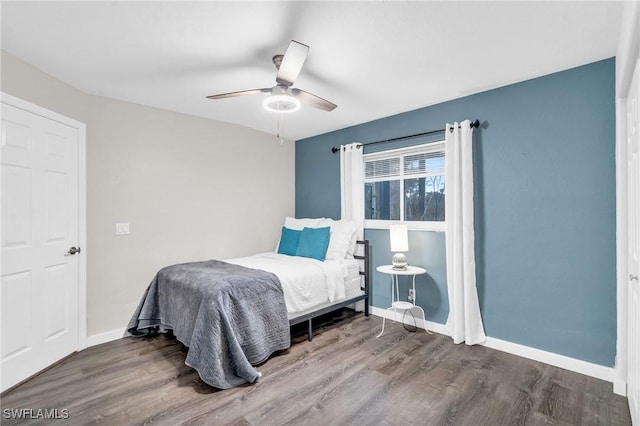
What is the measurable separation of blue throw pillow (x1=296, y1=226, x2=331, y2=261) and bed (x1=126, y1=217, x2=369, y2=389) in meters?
0.01

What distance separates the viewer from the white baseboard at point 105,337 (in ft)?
9.88

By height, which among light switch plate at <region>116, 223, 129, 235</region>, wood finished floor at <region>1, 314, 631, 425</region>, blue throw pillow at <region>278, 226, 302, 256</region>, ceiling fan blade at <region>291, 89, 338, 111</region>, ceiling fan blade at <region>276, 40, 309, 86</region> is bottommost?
wood finished floor at <region>1, 314, 631, 425</region>

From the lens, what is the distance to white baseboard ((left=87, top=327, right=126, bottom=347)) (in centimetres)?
301

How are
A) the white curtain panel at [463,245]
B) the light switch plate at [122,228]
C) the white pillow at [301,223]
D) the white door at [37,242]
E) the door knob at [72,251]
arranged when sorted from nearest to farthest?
the white door at [37,242] < the door knob at [72,251] < the white curtain panel at [463,245] < the light switch plate at [122,228] < the white pillow at [301,223]

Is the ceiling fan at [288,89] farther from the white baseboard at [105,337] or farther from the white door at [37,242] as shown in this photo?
the white baseboard at [105,337]

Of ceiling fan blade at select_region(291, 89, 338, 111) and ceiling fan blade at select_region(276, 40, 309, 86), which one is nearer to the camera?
ceiling fan blade at select_region(276, 40, 309, 86)

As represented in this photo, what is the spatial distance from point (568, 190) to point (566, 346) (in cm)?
130

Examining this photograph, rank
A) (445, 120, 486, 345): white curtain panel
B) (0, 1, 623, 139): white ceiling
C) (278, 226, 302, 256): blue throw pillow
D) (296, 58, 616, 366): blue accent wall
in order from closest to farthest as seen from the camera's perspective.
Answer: (0, 1, 623, 139): white ceiling, (296, 58, 616, 366): blue accent wall, (445, 120, 486, 345): white curtain panel, (278, 226, 302, 256): blue throw pillow

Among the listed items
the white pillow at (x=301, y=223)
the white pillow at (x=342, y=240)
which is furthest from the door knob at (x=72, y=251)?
the white pillow at (x=342, y=240)

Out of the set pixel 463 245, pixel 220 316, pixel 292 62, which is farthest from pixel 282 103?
pixel 463 245

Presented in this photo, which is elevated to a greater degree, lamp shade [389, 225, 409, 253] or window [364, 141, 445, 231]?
window [364, 141, 445, 231]

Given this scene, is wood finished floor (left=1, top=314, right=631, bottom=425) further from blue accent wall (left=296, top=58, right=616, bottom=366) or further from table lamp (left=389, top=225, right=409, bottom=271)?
table lamp (left=389, top=225, right=409, bottom=271)

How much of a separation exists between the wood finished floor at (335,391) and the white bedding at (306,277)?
0.47 meters

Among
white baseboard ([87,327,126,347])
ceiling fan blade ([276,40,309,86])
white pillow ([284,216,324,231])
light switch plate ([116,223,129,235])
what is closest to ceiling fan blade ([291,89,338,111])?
ceiling fan blade ([276,40,309,86])
